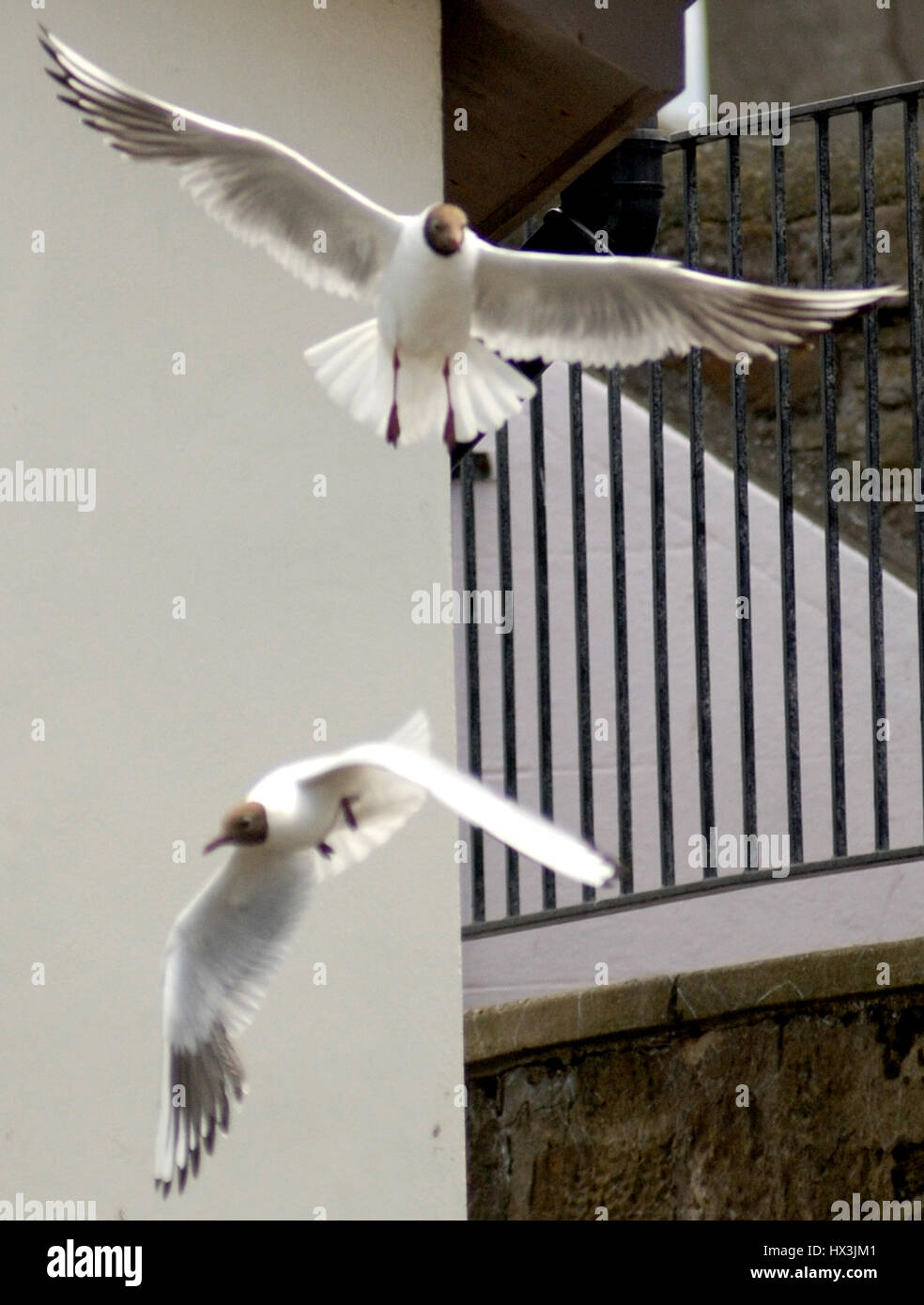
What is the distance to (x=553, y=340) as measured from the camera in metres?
1.77

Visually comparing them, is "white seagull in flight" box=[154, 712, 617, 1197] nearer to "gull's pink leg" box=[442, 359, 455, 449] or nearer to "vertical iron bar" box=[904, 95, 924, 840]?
"gull's pink leg" box=[442, 359, 455, 449]

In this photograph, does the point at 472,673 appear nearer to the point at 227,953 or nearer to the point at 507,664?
the point at 507,664

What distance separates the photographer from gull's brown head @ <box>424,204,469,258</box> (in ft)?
4.83

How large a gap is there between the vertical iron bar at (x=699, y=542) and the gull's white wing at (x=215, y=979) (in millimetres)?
2005

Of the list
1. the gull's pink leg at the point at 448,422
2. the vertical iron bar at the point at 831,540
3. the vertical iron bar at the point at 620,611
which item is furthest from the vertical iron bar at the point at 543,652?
the gull's pink leg at the point at 448,422

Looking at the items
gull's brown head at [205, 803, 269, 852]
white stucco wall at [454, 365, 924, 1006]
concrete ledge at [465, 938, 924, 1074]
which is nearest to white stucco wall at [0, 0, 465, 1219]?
concrete ledge at [465, 938, 924, 1074]

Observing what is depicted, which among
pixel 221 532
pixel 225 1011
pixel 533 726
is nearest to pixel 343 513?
pixel 221 532

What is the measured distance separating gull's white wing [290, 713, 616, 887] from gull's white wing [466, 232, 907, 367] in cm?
40

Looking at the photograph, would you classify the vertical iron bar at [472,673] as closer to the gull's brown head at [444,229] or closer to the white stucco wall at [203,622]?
the white stucco wall at [203,622]

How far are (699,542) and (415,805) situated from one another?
2280 mm

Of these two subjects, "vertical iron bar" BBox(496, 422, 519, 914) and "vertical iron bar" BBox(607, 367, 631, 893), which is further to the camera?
"vertical iron bar" BBox(496, 422, 519, 914)

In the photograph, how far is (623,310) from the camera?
1.75m

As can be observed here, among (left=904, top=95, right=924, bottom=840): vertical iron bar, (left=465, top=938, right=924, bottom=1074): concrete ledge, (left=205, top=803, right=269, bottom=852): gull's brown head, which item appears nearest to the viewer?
(left=205, top=803, right=269, bottom=852): gull's brown head

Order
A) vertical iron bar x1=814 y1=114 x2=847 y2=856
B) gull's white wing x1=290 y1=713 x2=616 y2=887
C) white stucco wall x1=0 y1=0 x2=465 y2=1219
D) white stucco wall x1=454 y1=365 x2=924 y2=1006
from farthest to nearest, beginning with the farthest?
white stucco wall x1=454 y1=365 x2=924 y2=1006, vertical iron bar x1=814 y1=114 x2=847 y2=856, white stucco wall x1=0 y1=0 x2=465 y2=1219, gull's white wing x1=290 y1=713 x2=616 y2=887
